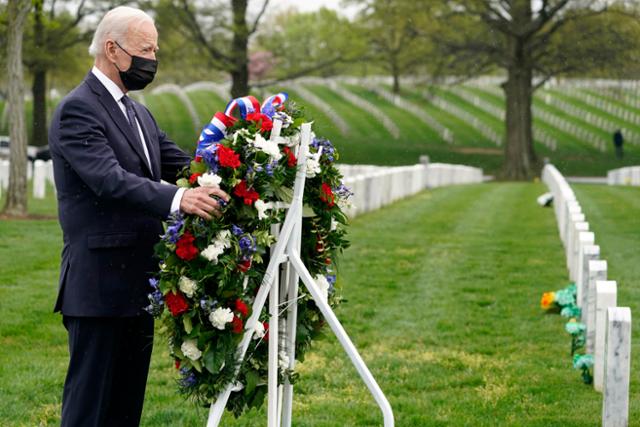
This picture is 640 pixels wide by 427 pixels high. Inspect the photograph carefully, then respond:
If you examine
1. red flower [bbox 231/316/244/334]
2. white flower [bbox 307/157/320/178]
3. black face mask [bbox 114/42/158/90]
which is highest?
black face mask [bbox 114/42/158/90]

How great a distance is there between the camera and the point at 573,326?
7.92 m

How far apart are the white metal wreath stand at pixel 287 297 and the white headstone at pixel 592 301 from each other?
3.26m

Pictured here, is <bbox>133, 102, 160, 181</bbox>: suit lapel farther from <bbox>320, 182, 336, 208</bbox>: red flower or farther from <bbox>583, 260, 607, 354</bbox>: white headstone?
<bbox>583, 260, 607, 354</bbox>: white headstone

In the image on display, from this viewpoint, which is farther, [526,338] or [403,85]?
[403,85]

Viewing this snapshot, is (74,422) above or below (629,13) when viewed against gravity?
below

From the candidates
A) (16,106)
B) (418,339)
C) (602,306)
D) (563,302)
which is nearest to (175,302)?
(602,306)

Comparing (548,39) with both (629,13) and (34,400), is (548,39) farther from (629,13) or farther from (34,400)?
(34,400)

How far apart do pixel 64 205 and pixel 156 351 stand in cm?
416

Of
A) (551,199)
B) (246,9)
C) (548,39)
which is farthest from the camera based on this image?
(548,39)

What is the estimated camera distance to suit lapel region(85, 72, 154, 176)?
4.46 metres

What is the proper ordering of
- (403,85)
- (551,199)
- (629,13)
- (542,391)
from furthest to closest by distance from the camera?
(403,85) < (629,13) < (551,199) < (542,391)

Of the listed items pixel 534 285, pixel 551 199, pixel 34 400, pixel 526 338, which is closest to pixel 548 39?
pixel 551 199

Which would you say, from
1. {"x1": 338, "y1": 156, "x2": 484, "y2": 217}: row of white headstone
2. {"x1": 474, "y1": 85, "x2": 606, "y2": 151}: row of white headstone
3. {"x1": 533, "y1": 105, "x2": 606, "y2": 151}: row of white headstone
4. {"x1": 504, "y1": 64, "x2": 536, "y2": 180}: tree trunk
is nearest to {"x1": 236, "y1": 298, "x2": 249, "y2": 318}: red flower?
{"x1": 338, "y1": 156, "x2": 484, "y2": 217}: row of white headstone

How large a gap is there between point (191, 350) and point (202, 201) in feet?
2.02
